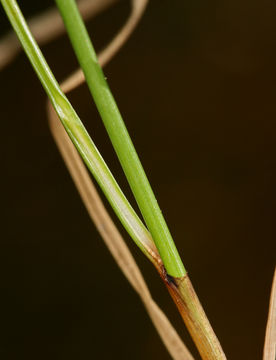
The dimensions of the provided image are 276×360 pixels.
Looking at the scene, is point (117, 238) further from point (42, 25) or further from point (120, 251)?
point (42, 25)

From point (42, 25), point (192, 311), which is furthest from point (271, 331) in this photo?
point (42, 25)

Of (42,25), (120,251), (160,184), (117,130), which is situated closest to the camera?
(117,130)

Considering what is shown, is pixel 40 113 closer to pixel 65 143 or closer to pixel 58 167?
pixel 58 167

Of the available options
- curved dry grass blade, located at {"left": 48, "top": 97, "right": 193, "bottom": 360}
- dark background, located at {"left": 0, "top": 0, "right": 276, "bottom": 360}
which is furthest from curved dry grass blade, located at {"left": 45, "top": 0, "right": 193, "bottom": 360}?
dark background, located at {"left": 0, "top": 0, "right": 276, "bottom": 360}

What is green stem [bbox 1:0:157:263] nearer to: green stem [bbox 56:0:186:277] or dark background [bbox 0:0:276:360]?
green stem [bbox 56:0:186:277]

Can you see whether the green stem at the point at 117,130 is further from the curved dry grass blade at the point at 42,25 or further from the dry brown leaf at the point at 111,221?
the curved dry grass blade at the point at 42,25

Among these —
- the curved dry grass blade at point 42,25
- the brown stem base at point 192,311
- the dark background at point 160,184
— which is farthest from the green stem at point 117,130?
the dark background at point 160,184

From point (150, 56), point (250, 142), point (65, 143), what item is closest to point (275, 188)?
point (250, 142)
